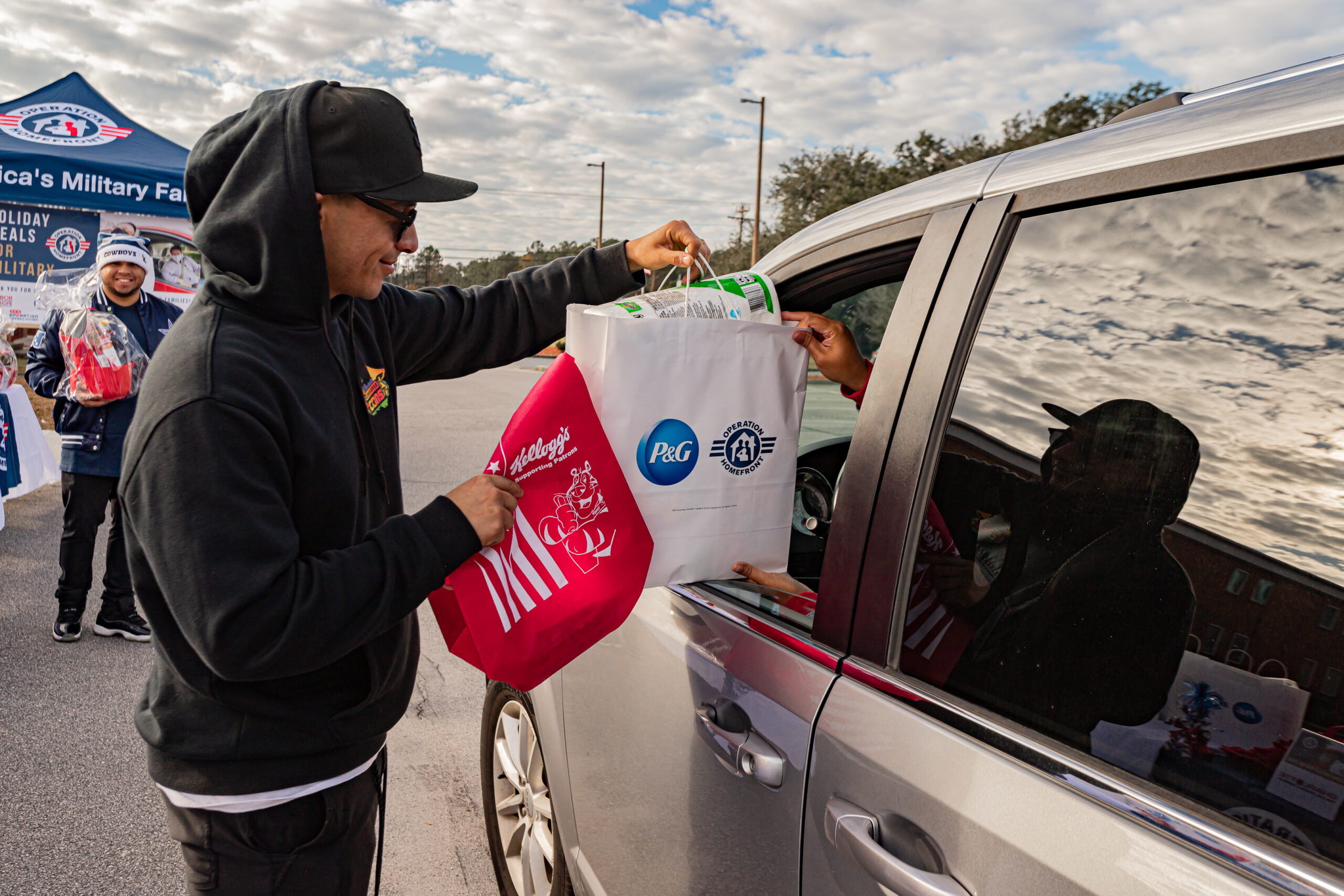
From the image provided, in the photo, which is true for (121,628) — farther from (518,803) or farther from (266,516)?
(266,516)

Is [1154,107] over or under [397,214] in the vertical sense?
over

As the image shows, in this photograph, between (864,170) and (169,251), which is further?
(864,170)

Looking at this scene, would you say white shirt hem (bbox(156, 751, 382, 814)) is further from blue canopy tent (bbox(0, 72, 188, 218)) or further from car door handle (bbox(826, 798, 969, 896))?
blue canopy tent (bbox(0, 72, 188, 218))

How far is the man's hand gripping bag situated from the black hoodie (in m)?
0.32

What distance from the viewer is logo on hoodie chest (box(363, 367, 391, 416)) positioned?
1733 millimetres

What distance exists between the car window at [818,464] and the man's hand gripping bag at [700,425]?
0.30 feet

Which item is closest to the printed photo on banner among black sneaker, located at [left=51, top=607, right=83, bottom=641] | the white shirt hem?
black sneaker, located at [left=51, top=607, right=83, bottom=641]

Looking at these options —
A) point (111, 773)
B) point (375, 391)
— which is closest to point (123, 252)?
point (111, 773)

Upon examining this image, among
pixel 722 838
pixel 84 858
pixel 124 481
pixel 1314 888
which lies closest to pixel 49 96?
pixel 84 858

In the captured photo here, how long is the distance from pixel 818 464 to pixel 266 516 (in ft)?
4.24

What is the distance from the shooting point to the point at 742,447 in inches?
61.4

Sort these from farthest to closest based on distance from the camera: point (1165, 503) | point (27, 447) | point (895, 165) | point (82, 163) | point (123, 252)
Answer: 1. point (895, 165)
2. point (82, 163)
3. point (27, 447)
4. point (123, 252)
5. point (1165, 503)

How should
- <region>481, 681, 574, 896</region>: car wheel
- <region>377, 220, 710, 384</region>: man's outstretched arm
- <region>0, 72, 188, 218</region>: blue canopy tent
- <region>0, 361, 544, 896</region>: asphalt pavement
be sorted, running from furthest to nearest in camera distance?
1. <region>0, 72, 188, 218</region>: blue canopy tent
2. <region>0, 361, 544, 896</region>: asphalt pavement
3. <region>481, 681, 574, 896</region>: car wheel
4. <region>377, 220, 710, 384</region>: man's outstretched arm

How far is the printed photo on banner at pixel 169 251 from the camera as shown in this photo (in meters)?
10.2
